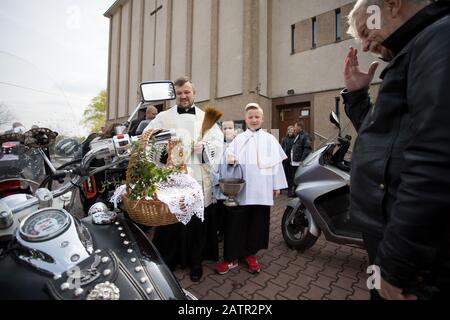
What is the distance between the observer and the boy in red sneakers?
2672mm

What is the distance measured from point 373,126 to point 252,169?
187cm

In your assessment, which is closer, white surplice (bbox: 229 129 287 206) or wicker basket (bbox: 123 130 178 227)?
wicker basket (bbox: 123 130 178 227)

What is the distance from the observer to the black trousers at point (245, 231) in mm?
2668

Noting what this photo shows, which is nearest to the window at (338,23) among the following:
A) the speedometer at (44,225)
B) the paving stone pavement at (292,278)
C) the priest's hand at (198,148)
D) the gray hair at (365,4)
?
the paving stone pavement at (292,278)

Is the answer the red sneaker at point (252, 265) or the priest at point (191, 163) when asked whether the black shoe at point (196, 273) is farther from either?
the red sneaker at point (252, 265)

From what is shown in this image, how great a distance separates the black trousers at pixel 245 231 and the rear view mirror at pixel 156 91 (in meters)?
1.48

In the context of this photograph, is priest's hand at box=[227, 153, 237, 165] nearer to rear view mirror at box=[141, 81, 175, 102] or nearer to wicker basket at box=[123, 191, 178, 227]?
rear view mirror at box=[141, 81, 175, 102]

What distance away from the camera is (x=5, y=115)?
116 cm

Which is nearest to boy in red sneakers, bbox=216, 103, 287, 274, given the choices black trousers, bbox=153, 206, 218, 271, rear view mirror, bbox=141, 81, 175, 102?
black trousers, bbox=153, 206, 218, 271

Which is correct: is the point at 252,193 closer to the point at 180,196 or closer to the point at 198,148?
the point at 198,148

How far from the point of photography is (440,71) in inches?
27.3

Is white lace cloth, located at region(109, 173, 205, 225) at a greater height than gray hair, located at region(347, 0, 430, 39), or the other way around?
gray hair, located at region(347, 0, 430, 39)

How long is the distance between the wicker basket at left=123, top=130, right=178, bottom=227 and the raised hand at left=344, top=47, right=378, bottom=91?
3.56ft
